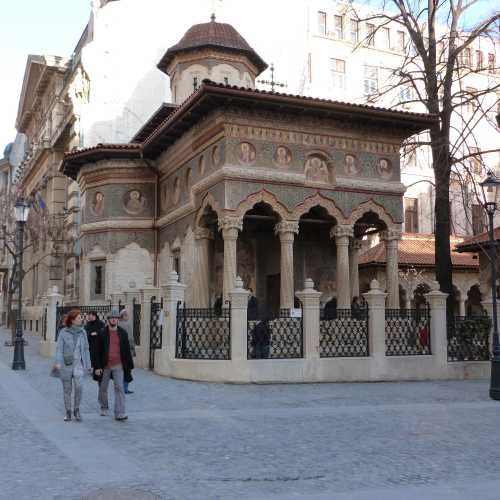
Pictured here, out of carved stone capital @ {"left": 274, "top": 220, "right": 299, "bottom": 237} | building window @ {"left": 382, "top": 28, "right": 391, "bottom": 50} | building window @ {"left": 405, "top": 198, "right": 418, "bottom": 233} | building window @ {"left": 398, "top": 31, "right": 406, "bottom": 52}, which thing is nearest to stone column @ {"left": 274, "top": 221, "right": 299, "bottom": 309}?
carved stone capital @ {"left": 274, "top": 220, "right": 299, "bottom": 237}

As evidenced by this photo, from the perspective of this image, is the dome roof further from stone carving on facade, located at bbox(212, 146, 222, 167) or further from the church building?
stone carving on facade, located at bbox(212, 146, 222, 167)

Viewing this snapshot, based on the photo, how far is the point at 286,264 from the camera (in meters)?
18.3

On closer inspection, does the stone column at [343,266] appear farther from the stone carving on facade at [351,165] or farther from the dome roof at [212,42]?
the dome roof at [212,42]

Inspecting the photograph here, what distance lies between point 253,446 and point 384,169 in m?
14.3

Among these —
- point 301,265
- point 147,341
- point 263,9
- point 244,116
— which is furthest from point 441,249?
point 263,9

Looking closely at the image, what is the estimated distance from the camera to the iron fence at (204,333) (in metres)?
13.9

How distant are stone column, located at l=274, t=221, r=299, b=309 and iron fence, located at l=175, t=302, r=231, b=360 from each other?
405cm

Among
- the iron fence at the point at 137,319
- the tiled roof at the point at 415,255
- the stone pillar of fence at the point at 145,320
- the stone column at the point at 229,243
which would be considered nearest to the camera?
the stone pillar of fence at the point at 145,320

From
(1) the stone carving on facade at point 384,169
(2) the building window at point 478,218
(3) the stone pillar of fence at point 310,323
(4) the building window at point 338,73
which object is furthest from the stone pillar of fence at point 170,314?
(4) the building window at point 338,73

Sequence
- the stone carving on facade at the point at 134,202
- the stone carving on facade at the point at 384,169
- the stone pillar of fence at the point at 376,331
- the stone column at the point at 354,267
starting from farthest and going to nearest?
the stone carving on facade at the point at 134,202
the stone column at the point at 354,267
the stone carving on facade at the point at 384,169
the stone pillar of fence at the point at 376,331

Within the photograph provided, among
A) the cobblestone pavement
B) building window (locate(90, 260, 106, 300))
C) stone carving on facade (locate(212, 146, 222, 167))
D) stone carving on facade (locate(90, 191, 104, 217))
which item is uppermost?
stone carving on facade (locate(212, 146, 222, 167))

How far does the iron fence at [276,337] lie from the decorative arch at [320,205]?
5140 mm

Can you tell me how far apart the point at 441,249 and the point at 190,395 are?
10.2 m

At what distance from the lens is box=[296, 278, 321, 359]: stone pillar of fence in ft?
46.6
